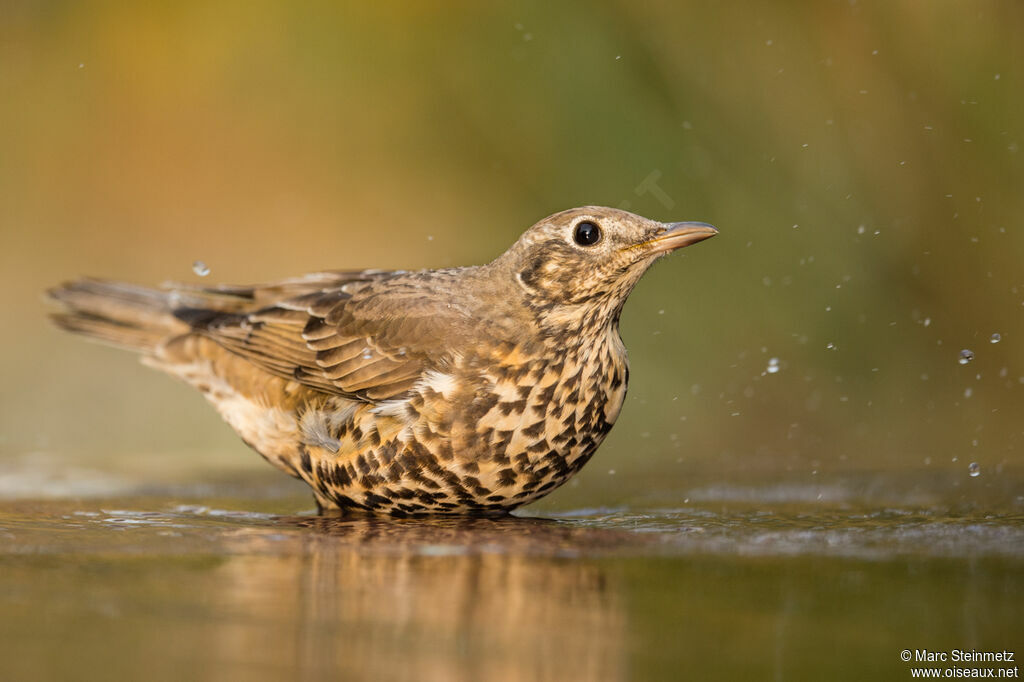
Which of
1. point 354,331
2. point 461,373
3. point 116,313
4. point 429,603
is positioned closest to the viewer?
point 429,603

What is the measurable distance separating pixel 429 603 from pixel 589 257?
5.95 feet

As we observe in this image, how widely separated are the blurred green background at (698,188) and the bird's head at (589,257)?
1016 mm

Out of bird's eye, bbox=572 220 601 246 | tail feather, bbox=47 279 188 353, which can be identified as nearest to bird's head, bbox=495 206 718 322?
bird's eye, bbox=572 220 601 246

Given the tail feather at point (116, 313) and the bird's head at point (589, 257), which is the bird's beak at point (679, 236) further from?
the tail feather at point (116, 313)

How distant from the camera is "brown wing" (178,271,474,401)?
16.0 feet

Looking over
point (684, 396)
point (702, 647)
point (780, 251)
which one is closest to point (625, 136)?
point (780, 251)

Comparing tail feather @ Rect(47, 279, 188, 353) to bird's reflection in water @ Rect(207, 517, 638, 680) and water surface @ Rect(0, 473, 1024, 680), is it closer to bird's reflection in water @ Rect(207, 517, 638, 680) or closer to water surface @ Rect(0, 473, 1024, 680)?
water surface @ Rect(0, 473, 1024, 680)

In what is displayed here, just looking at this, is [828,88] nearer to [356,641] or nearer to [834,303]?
[834,303]

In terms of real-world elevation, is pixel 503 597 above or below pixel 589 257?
below

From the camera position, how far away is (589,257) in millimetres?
4711

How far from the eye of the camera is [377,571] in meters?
3.58

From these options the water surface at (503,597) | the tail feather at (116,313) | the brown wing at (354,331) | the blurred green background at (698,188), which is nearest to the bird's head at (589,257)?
the brown wing at (354,331)

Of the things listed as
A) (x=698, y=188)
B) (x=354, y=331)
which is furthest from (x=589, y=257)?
(x=698, y=188)

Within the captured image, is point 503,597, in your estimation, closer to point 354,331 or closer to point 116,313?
point 354,331
